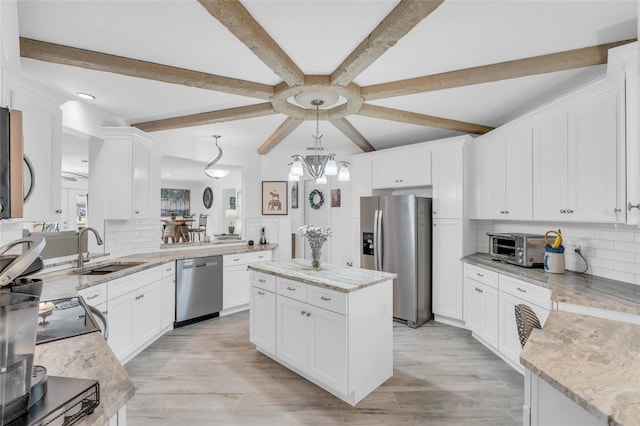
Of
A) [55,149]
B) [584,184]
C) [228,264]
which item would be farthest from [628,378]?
[228,264]

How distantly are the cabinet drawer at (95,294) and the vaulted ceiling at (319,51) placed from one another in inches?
63.4

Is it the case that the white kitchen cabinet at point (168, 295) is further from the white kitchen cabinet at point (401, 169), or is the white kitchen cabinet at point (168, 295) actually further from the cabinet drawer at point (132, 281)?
the white kitchen cabinet at point (401, 169)

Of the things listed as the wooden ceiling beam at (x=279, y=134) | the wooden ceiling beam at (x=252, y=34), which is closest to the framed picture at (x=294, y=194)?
the wooden ceiling beam at (x=279, y=134)

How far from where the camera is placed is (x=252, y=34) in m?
1.73

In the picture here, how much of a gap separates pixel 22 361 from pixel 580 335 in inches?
80.7

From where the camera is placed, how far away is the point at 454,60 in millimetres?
2178

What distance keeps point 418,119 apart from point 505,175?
1.09 meters

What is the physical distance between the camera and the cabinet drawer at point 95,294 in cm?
226

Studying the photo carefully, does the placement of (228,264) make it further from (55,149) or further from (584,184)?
(584,184)

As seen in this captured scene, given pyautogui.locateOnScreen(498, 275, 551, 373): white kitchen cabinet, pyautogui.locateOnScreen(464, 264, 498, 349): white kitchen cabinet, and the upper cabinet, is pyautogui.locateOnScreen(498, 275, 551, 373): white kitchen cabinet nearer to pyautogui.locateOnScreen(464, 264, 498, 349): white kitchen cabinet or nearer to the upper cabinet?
pyautogui.locateOnScreen(464, 264, 498, 349): white kitchen cabinet

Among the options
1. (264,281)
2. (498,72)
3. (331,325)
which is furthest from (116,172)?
(498,72)

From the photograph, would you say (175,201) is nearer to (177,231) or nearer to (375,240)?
(177,231)

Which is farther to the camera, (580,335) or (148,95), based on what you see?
(148,95)

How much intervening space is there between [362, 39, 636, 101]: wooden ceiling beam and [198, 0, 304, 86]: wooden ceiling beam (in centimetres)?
79
